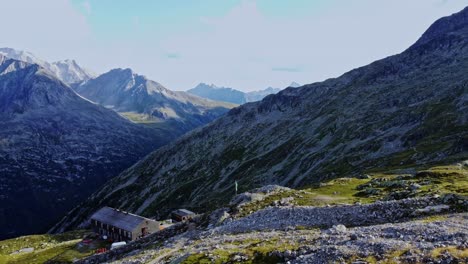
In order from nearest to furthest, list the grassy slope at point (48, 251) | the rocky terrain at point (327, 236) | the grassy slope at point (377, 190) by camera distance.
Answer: the rocky terrain at point (327, 236) → the grassy slope at point (377, 190) → the grassy slope at point (48, 251)

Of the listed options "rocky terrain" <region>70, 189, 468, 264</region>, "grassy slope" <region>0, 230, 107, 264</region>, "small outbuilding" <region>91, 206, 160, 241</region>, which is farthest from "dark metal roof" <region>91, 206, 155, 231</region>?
"rocky terrain" <region>70, 189, 468, 264</region>

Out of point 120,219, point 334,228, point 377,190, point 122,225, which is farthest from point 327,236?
point 120,219

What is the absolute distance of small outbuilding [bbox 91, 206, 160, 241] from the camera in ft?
348

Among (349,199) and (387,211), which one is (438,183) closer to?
(349,199)

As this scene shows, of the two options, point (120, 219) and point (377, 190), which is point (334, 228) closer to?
point (377, 190)

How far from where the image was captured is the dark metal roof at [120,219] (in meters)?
108

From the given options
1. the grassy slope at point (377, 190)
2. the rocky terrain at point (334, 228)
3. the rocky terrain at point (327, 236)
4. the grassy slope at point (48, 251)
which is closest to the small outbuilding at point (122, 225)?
the grassy slope at point (48, 251)

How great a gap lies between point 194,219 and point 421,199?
36361mm

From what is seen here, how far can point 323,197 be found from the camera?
70500 millimetres

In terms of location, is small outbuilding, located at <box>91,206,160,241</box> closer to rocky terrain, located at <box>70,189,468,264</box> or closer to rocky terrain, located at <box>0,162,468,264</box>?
rocky terrain, located at <box>0,162,468,264</box>

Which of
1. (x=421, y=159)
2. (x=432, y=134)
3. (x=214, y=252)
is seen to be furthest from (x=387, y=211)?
(x=432, y=134)

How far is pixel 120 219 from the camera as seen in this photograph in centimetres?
11488

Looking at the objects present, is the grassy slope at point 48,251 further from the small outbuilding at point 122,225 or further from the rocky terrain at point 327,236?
the rocky terrain at point 327,236

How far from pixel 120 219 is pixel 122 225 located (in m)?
5.00
